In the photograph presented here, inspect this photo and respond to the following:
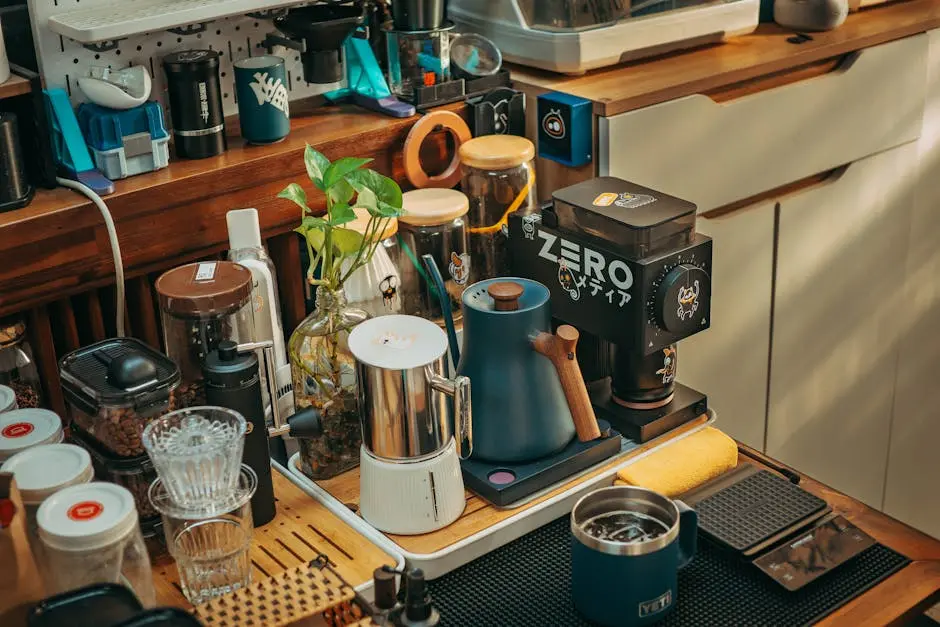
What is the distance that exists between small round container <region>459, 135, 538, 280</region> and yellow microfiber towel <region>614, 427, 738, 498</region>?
0.40 m

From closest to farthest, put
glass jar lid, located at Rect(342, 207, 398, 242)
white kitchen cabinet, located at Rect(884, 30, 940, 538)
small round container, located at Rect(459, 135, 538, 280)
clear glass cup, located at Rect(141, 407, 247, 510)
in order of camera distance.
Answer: clear glass cup, located at Rect(141, 407, 247, 510) → glass jar lid, located at Rect(342, 207, 398, 242) → small round container, located at Rect(459, 135, 538, 280) → white kitchen cabinet, located at Rect(884, 30, 940, 538)

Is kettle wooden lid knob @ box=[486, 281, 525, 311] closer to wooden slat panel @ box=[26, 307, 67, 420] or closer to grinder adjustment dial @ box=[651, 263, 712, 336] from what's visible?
grinder adjustment dial @ box=[651, 263, 712, 336]

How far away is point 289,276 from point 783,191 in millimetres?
971

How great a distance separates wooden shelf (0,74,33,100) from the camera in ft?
4.87

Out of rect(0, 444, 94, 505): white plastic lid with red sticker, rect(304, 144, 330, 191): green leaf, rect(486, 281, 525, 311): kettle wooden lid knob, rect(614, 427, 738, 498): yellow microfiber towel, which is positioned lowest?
rect(614, 427, 738, 498): yellow microfiber towel

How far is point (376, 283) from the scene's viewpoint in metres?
1.62

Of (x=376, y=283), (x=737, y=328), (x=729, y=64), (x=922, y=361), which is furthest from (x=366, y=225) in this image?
(x=922, y=361)

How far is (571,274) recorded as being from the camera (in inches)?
62.6

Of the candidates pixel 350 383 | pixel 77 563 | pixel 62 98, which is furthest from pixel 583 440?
pixel 62 98

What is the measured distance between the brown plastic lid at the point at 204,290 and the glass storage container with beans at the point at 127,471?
7.3 inches

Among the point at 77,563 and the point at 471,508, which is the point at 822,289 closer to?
the point at 471,508

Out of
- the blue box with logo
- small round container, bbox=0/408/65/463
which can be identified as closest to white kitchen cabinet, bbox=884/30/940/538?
the blue box with logo

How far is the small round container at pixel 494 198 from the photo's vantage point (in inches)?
70.5

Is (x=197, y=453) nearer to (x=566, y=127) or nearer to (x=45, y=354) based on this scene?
(x=45, y=354)
